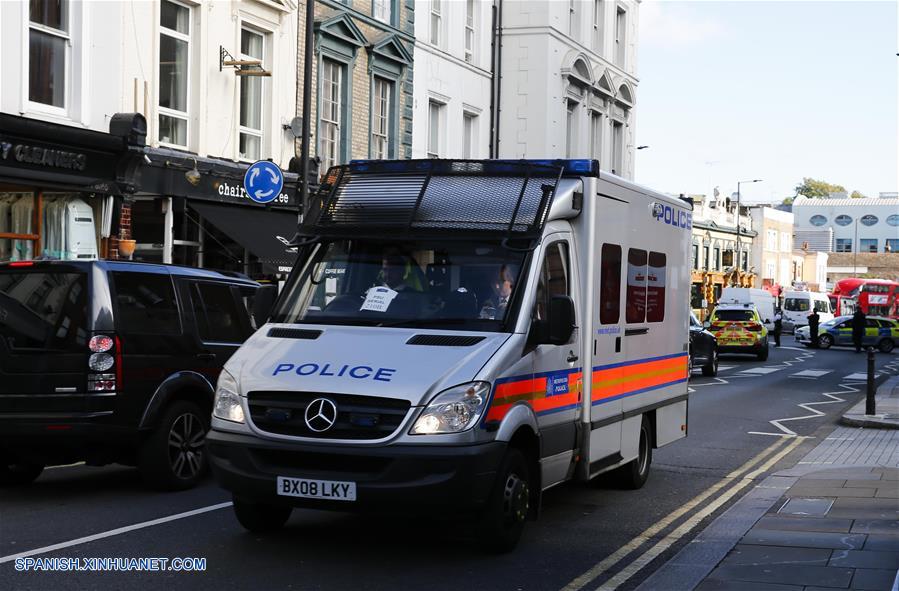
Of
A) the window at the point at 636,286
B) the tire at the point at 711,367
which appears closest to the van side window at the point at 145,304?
the window at the point at 636,286

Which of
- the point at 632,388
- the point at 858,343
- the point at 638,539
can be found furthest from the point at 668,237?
the point at 858,343

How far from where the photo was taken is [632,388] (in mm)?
10328

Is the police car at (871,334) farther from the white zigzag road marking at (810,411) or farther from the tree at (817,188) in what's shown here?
the tree at (817,188)

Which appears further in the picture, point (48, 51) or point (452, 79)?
point (452, 79)

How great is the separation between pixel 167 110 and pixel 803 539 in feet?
49.6

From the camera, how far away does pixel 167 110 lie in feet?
68.1

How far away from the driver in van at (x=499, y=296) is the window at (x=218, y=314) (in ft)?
11.5

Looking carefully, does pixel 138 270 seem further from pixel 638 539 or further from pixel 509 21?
pixel 509 21

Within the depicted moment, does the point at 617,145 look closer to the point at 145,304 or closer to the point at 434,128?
the point at 434,128

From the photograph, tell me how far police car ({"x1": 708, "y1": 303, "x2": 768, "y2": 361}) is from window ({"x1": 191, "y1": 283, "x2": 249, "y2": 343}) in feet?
88.7

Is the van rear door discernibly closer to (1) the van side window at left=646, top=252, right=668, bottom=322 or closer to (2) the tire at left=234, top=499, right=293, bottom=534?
(2) the tire at left=234, top=499, right=293, bottom=534

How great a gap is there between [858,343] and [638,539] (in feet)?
135

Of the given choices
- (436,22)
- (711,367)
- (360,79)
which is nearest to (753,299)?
(711,367)

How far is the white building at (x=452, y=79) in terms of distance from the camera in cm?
3017
